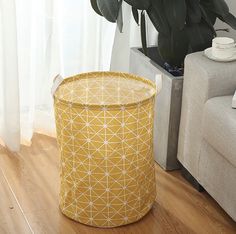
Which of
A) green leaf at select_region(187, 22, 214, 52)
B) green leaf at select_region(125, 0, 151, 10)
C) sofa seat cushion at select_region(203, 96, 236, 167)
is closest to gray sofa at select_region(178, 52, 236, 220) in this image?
sofa seat cushion at select_region(203, 96, 236, 167)

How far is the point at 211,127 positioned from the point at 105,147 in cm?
43

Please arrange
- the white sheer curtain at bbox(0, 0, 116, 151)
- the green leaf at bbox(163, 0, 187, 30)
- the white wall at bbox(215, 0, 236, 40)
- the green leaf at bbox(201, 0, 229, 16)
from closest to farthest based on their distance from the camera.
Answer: the green leaf at bbox(163, 0, 187, 30), the green leaf at bbox(201, 0, 229, 16), the white sheer curtain at bbox(0, 0, 116, 151), the white wall at bbox(215, 0, 236, 40)

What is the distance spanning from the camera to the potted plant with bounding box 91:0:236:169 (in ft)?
7.72

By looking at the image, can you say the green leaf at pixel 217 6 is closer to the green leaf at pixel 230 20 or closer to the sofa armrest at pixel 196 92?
the green leaf at pixel 230 20

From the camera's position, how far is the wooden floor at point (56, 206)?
2.18 meters

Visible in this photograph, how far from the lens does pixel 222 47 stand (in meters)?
2.25

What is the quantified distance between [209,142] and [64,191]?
2.02ft

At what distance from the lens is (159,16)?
93.4 inches

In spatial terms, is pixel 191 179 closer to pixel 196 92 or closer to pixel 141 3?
pixel 196 92

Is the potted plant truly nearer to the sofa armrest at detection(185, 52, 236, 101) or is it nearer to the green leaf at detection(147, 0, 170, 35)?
the green leaf at detection(147, 0, 170, 35)

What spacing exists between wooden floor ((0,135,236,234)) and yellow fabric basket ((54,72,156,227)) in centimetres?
6

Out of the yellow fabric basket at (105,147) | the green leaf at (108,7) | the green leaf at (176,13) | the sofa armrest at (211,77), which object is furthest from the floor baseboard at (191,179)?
the green leaf at (108,7)

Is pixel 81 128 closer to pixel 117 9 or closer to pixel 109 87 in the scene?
pixel 109 87

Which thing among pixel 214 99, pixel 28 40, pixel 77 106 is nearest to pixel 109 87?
pixel 77 106
